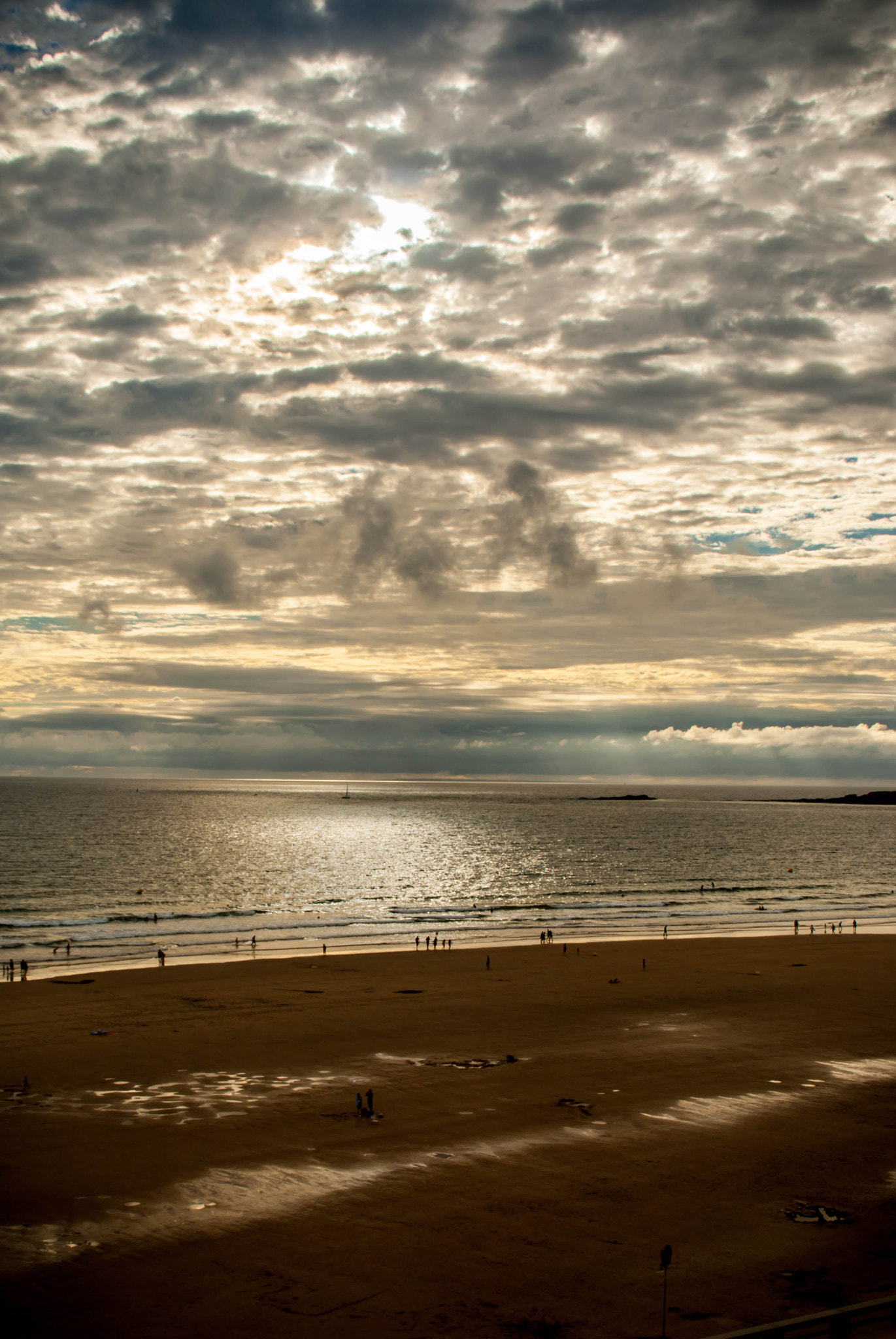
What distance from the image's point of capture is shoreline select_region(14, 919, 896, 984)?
4906 cm

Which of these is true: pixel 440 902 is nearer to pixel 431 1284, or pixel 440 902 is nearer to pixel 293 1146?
pixel 293 1146

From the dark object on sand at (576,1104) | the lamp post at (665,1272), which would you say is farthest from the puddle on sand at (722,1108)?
the lamp post at (665,1272)

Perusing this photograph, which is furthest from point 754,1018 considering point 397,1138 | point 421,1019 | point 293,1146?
point 293,1146

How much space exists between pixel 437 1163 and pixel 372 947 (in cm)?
3727

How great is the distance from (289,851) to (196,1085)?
104 meters

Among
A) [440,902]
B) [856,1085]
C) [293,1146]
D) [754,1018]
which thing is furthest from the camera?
[440,902]

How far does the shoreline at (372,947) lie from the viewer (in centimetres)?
4906

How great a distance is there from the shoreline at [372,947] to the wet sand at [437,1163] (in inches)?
345

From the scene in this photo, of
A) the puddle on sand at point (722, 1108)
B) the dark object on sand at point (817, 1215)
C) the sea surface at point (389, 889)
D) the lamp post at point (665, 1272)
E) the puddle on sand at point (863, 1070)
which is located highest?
the lamp post at point (665, 1272)

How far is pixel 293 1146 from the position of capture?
2289cm

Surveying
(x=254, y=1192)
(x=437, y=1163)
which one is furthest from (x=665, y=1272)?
(x=254, y=1192)

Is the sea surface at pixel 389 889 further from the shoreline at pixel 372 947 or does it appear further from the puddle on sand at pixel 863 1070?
the puddle on sand at pixel 863 1070

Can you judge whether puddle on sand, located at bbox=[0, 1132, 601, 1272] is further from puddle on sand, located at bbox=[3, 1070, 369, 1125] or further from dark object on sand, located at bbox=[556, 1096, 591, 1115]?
puddle on sand, located at bbox=[3, 1070, 369, 1125]

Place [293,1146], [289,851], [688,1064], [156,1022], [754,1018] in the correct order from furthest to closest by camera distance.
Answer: [289,851] → [754,1018] → [156,1022] → [688,1064] → [293,1146]
